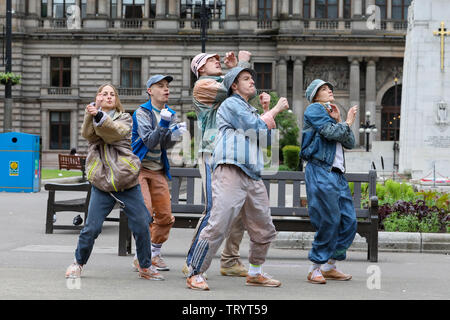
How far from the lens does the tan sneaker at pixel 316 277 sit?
7637mm

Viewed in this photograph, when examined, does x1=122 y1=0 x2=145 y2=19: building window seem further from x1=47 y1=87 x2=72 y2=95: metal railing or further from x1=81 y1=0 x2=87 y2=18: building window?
x1=47 y1=87 x2=72 y2=95: metal railing

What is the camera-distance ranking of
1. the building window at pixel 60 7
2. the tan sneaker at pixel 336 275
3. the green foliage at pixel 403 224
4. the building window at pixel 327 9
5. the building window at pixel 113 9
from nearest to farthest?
the tan sneaker at pixel 336 275
the green foliage at pixel 403 224
the building window at pixel 327 9
the building window at pixel 60 7
the building window at pixel 113 9

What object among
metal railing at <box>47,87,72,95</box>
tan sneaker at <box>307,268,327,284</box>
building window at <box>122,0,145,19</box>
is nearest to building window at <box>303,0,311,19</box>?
building window at <box>122,0,145,19</box>

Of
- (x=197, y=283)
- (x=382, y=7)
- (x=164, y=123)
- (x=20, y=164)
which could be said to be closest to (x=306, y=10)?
(x=382, y=7)

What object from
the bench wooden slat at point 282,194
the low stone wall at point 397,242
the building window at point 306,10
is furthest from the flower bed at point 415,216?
the building window at point 306,10

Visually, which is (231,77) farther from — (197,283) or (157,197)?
(197,283)

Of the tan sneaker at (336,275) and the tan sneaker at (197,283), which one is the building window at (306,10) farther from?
the tan sneaker at (197,283)

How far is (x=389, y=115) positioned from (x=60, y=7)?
79.7ft

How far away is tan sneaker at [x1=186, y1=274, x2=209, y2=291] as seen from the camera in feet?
22.8

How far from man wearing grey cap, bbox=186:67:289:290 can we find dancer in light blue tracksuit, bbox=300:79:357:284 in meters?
0.68

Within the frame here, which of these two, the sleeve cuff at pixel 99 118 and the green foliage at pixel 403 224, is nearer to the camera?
the sleeve cuff at pixel 99 118

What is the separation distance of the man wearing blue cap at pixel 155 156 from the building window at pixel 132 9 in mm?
50337

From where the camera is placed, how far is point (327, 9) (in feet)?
185
